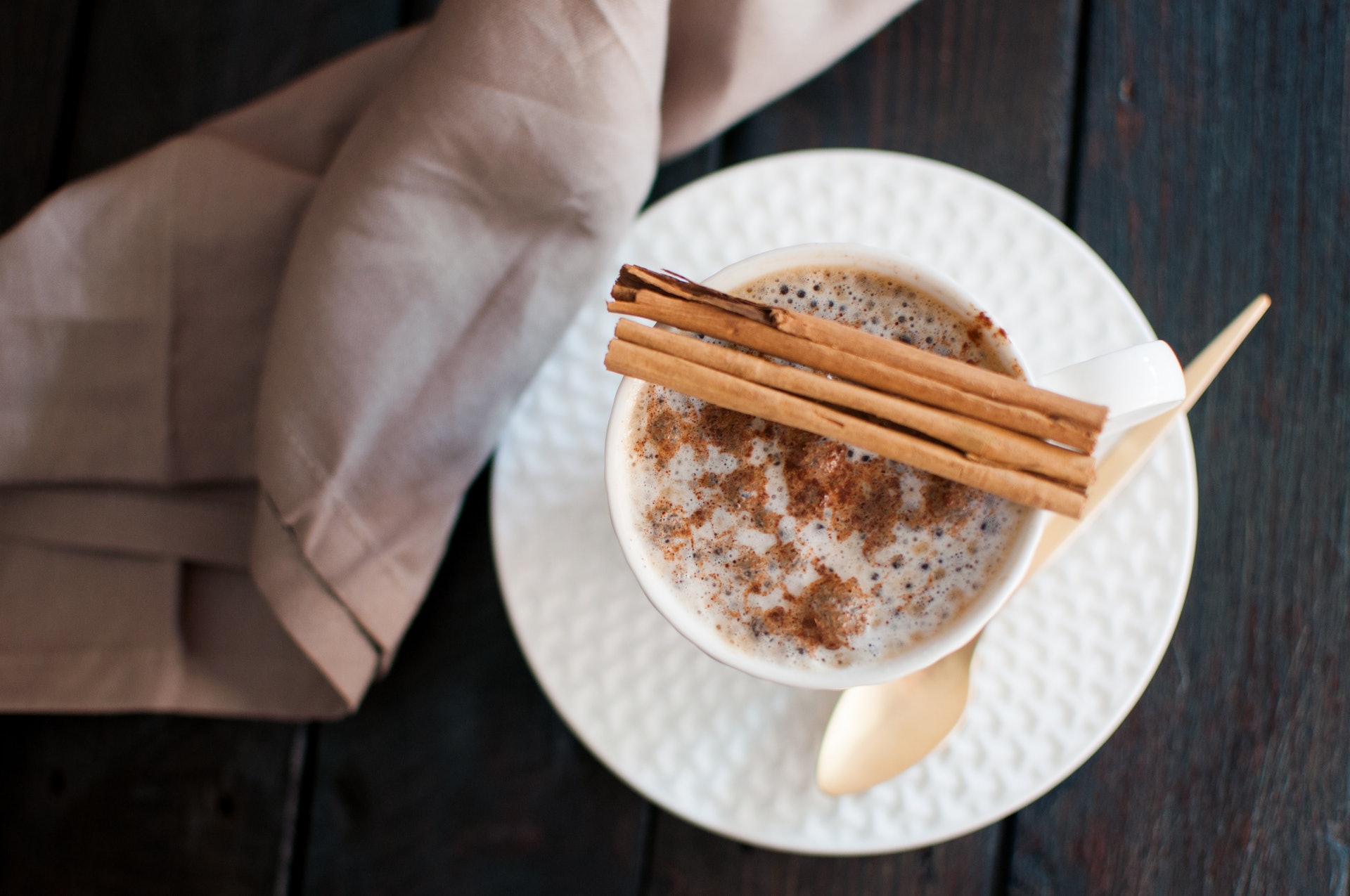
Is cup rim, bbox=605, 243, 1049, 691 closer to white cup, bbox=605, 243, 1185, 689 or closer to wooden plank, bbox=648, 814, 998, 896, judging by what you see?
white cup, bbox=605, 243, 1185, 689

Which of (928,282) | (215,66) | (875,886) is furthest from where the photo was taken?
(215,66)

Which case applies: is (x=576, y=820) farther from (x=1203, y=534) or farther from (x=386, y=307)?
(x=1203, y=534)

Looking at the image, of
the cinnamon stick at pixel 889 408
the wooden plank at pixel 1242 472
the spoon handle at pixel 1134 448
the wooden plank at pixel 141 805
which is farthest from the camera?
the wooden plank at pixel 141 805

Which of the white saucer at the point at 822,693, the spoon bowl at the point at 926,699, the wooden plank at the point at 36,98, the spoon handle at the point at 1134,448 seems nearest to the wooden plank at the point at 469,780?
the white saucer at the point at 822,693

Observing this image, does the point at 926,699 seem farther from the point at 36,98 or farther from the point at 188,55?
the point at 36,98

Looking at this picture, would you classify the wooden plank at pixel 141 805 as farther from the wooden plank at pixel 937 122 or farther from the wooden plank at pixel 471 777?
the wooden plank at pixel 937 122

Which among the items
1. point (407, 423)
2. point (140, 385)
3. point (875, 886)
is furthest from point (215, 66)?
point (875, 886)
